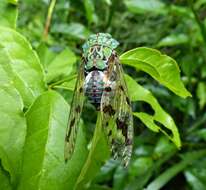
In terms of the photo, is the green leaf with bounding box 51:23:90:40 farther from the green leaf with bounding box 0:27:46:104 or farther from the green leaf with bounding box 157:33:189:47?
the green leaf with bounding box 0:27:46:104

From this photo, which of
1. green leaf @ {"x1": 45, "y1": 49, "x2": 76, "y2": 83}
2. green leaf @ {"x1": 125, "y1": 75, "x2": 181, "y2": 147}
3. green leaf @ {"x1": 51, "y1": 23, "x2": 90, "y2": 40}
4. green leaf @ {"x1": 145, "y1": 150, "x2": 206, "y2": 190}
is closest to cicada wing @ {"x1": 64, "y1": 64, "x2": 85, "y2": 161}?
green leaf @ {"x1": 125, "y1": 75, "x2": 181, "y2": 147}

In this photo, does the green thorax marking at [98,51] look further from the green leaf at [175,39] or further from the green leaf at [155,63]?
the green leaf at [175,39]

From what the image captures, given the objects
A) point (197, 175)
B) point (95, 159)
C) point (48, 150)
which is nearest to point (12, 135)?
point (48, 150)

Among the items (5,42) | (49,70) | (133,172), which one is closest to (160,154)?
(133,172)

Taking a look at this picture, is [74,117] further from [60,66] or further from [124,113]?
[60,66]

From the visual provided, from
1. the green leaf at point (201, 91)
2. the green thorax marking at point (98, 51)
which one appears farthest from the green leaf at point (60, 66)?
the green leaf at point (201, 91)

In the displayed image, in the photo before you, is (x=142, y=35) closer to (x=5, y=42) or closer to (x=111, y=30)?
(x=111, y=30)
